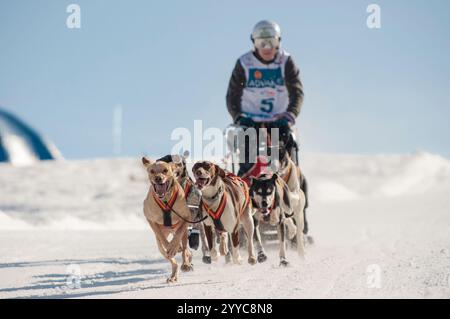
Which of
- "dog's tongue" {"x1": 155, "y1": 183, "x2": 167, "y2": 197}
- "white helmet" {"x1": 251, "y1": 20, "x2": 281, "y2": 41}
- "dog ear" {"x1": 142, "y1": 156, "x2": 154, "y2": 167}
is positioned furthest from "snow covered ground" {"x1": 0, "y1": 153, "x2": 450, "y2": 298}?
"white helmet" {"x1": 251, "y1": 20, "x2": 281, "y2": 41}

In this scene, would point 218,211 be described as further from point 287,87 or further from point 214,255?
point 287,87

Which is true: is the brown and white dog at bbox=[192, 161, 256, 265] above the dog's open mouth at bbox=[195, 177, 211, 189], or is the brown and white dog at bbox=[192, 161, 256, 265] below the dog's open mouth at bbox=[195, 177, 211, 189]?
below

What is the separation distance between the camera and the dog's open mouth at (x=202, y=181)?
667 centimetres

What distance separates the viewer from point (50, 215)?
73.3 ft

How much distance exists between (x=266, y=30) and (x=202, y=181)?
2897 mm

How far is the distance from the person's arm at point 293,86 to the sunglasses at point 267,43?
34 centimetres

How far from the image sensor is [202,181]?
6.68 meters

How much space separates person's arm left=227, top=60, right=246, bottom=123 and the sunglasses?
46 cm

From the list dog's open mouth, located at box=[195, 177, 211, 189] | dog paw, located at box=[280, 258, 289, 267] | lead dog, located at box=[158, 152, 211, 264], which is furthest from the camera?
dog paw, located at box=[280, 258, 289, 267]

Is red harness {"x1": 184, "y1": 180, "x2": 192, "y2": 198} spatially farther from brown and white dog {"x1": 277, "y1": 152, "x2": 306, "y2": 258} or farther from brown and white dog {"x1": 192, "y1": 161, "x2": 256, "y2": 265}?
brown and white dog {"x1": 277, "y1": 152, "x2": 306, "y2": 258}

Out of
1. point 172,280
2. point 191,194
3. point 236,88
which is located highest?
point 236,88

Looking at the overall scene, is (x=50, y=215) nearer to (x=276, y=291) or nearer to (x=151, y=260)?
(x=151, y=260)

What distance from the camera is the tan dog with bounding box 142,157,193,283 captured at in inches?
259

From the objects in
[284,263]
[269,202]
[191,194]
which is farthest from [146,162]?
[284,263]
